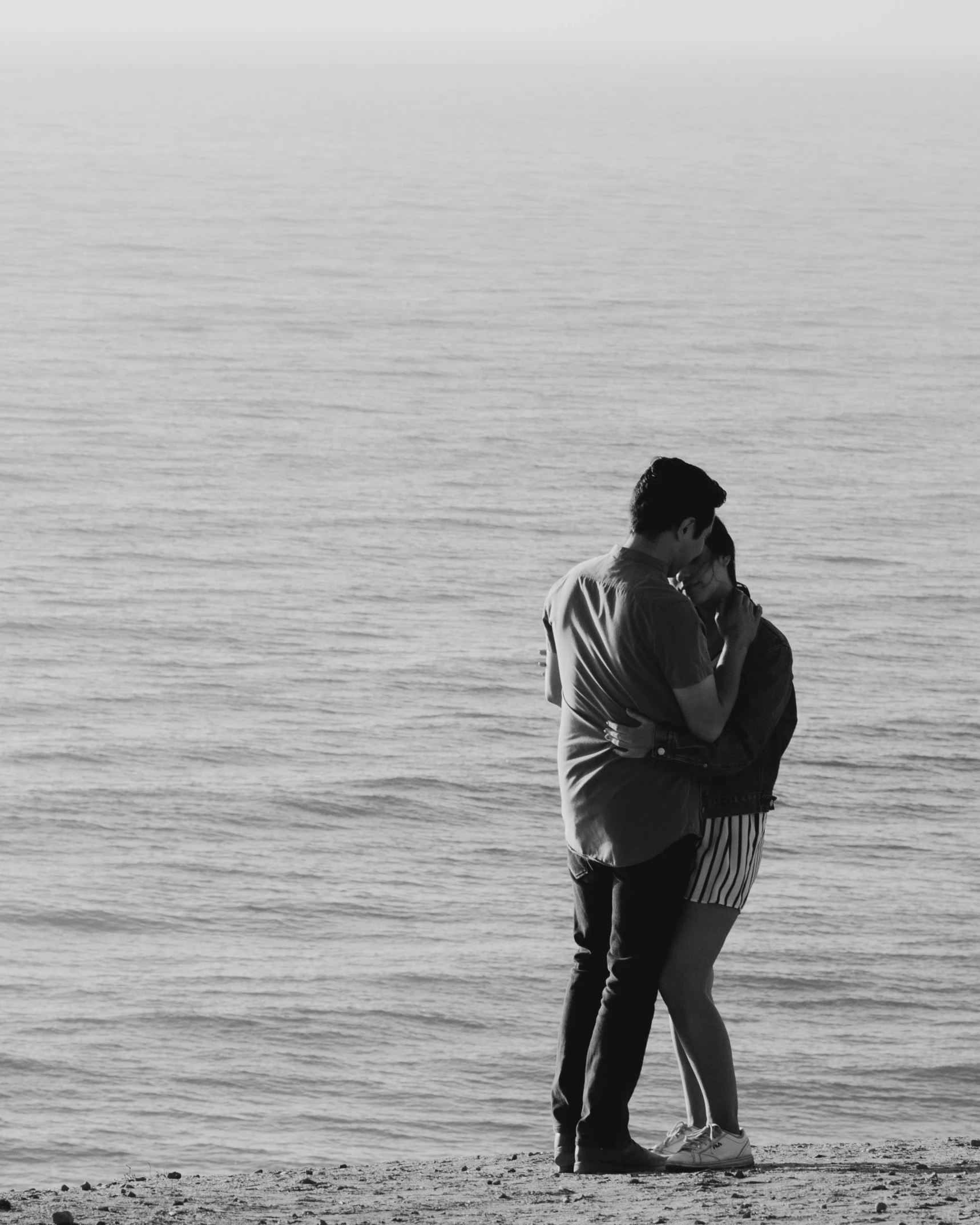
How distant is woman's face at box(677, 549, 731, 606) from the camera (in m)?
5.32

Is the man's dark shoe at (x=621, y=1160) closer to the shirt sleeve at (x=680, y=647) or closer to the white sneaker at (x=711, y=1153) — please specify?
the white sneaker at (x=711, y=1153)

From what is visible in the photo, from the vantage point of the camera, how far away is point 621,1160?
221 inches

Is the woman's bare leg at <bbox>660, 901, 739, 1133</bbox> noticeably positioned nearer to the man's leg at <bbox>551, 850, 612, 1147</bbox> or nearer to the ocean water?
the man's leg at <bbox>551, 850, 612, 1147</bbox>

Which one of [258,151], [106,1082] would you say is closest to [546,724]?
[106,1082]

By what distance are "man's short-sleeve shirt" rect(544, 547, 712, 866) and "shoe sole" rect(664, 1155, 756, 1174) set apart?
3.26ft

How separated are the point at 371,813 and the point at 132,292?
188 ft

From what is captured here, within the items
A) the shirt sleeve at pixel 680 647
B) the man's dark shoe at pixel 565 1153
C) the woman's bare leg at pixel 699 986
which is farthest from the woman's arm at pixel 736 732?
the man's dark shoe at pixel 565 1153

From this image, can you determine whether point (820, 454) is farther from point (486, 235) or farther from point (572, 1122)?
point (486, 235)

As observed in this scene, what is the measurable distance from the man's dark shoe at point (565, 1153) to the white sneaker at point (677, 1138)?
241mm

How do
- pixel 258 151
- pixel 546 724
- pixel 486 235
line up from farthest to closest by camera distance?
pixel 258 151, pixel 486 235, pixel 546 724

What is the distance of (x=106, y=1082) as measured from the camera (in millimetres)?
19938

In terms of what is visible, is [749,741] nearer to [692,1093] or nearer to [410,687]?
[692,1093]

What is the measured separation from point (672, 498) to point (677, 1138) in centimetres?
188

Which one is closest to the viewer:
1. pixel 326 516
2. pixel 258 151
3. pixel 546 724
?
pixel 546 724
